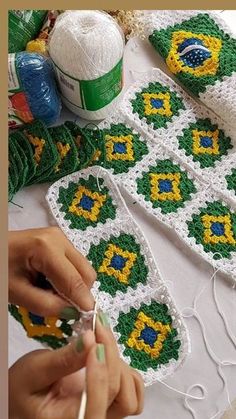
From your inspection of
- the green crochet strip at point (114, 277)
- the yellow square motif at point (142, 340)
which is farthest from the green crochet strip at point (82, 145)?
the yellow square motif at point (142, 340)

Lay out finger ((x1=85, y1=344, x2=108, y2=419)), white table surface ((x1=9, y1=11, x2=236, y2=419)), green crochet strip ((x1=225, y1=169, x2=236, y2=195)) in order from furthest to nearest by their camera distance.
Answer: green crochet strip ((x1=225, y1=169, x2=236, y2=195)) < white table surface ((x1=9, y1=11, x2=236, y2=419)) < finger ((x1=85, y1=344, x2=108, y2=419))

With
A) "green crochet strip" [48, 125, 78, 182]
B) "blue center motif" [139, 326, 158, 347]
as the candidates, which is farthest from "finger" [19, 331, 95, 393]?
"green crochet strip" [48, 125, 78, 182]

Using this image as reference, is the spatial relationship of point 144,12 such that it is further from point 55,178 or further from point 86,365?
point 86,365

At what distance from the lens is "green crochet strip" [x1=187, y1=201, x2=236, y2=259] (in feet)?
2.71

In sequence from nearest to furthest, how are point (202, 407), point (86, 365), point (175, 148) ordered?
1. point (86, 365)
2. point (202, 407)
3. point (175, 148)

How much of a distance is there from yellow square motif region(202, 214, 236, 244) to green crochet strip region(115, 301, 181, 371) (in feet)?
0.37

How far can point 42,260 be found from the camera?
626 millimetres

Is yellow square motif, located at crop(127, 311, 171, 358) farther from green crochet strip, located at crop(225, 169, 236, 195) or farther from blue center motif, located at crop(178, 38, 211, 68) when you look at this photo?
blue center motif, located at crop(178, 38, 211, 68)

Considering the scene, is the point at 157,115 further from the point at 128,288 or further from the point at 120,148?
the point at 128,288

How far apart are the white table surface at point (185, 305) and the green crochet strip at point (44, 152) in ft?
0.06

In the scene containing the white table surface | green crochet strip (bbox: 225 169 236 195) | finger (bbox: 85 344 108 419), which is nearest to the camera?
finger (bbox: 85 344 108 419)

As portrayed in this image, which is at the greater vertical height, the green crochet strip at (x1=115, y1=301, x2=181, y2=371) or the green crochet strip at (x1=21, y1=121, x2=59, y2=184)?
the green crochet strip at (x1=21, y1=121, x2=59, y2=184)

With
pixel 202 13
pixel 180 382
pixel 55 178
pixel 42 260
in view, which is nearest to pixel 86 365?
pixel 42 260

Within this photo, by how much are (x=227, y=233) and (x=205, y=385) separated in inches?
8.0
